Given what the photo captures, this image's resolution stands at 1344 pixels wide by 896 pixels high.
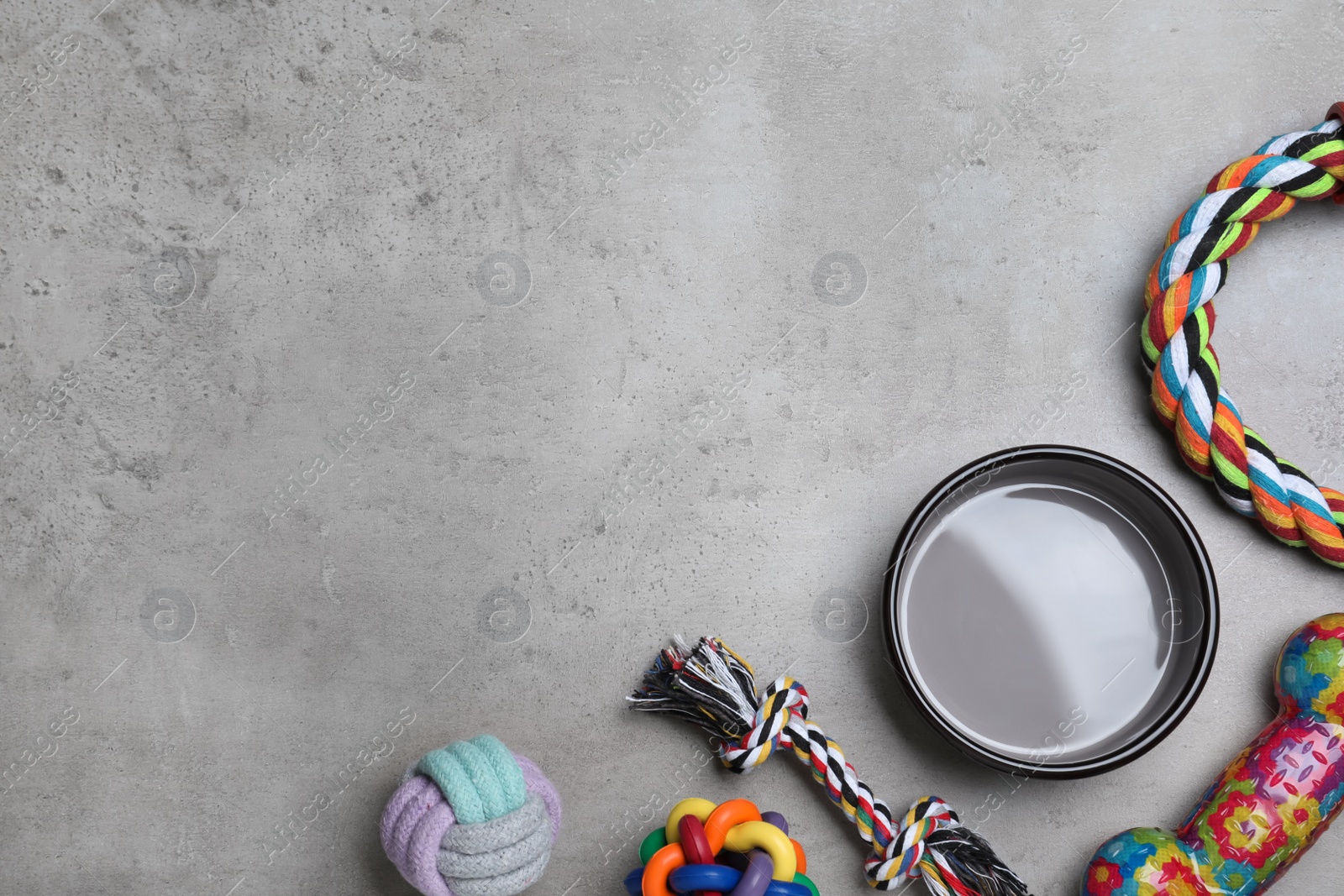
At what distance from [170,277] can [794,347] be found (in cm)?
88

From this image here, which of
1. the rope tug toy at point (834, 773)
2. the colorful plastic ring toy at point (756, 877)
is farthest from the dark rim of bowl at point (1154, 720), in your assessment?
the colorful plastic ring toy at point (756, 877)

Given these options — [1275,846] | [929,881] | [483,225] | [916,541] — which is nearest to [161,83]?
[483,225]

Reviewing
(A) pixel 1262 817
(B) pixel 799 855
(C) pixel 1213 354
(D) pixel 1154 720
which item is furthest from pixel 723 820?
(C) pixel 1213 354

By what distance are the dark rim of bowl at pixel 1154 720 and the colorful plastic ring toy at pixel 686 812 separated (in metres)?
0.28

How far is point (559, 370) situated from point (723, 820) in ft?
2.01

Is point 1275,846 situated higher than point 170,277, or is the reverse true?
point 170,277

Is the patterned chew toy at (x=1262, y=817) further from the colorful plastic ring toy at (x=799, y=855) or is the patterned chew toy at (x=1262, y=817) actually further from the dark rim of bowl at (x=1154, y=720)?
the colorful plastic ring toy at (x=799, y=855)

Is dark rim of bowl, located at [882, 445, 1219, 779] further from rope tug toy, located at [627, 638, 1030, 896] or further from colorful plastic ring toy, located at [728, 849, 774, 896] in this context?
colorful plastic ring toy, located at [728, 849, 774, 896]

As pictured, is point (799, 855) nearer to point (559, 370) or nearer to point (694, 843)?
point (694, 843)

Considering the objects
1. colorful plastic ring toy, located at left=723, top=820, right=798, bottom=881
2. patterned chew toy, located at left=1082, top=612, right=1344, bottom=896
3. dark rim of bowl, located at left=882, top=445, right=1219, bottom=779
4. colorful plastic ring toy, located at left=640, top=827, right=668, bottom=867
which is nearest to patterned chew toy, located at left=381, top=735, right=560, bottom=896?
colorful plastic ring toy, located at left=640, top=827, right=668, bottom=867

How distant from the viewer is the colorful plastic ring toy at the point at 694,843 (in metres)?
0.90

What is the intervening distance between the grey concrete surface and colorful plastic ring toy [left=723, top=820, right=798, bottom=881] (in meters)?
0.17

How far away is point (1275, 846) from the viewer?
0.99 metres

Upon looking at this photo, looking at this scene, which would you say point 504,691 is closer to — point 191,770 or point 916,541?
point 191,770
